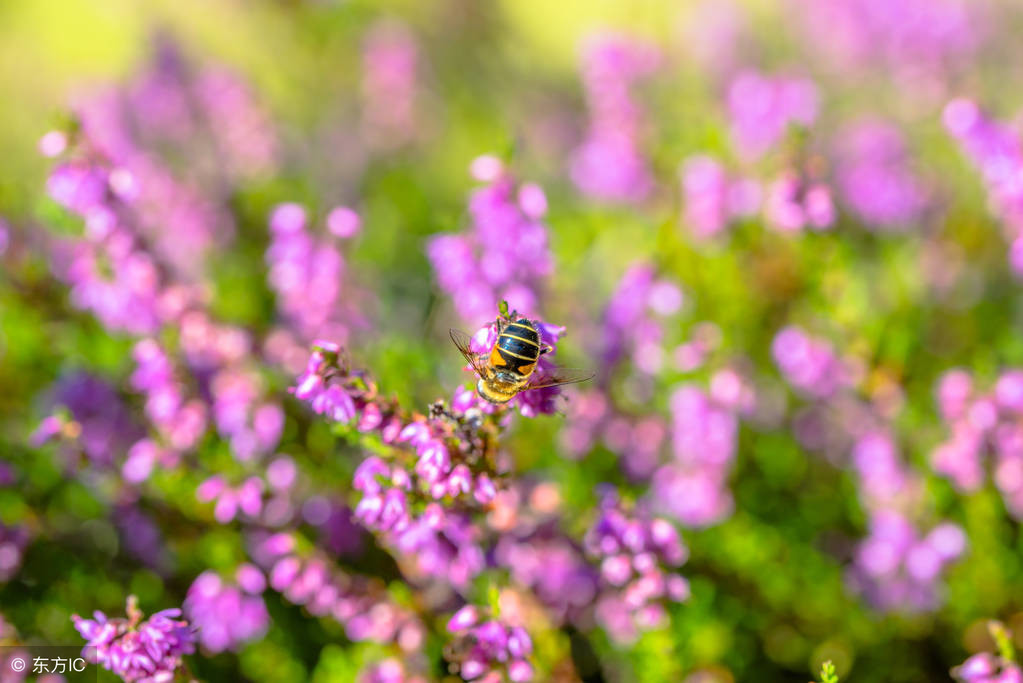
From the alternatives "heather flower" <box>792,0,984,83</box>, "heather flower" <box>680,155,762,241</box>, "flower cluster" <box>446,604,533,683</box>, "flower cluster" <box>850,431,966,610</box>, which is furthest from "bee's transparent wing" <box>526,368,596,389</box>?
"heather flower" <box>792,0,984,83</box>

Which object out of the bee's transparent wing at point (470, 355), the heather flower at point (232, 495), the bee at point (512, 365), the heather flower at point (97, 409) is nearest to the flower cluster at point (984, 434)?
the bee at point (512, 365)

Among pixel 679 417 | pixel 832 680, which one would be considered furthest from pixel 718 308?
pixel 832 680

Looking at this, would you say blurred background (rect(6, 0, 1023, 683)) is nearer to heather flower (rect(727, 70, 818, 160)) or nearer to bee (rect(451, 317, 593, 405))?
heather flower (rect(727, 70, 818, 160))

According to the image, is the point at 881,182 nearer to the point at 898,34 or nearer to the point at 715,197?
the point at 715,197

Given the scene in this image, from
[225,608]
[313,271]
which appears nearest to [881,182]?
[313,271]

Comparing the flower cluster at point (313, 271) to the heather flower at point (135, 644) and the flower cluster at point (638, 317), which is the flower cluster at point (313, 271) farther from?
the heather flower at point (135, 644)
